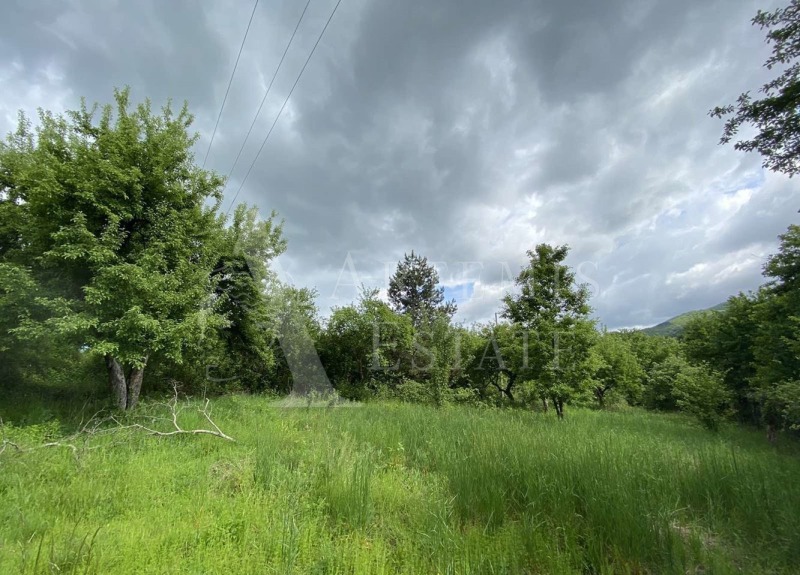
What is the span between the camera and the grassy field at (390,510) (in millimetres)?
2908

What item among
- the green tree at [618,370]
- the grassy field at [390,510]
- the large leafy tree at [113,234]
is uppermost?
the large leafy tree at [113,234]

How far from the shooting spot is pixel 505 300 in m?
13.3

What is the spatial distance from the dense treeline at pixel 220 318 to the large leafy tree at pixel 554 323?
52 mm

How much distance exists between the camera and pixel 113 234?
796 cm

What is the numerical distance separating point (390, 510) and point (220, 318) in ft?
25.7

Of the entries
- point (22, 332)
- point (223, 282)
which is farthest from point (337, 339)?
point (22, 332)

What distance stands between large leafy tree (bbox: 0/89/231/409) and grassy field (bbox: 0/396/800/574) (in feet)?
8.09

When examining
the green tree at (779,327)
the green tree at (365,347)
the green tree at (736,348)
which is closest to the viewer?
the green tree at (779,327)

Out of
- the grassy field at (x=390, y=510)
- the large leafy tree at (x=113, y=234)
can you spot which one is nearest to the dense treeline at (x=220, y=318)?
the large leafy tree at (x=113, y=234)

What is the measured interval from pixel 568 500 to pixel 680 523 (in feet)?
3.48

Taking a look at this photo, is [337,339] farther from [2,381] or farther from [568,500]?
[568,500]

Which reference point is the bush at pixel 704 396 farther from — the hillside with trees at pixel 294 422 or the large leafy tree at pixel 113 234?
the large leafy tree at pixel 113 234

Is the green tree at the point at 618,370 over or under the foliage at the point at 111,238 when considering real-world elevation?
under

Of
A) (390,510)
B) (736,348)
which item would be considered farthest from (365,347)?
(736,348)
